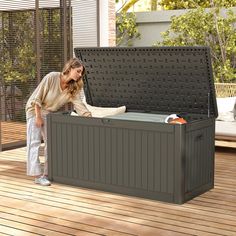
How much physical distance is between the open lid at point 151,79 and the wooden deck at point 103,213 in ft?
2.69

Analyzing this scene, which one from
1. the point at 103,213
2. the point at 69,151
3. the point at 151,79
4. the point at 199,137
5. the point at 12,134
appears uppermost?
the point at 151,79

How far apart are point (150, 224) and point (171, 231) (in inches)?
7.6

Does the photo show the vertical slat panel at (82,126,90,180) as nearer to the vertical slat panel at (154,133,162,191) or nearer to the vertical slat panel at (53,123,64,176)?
the vertical slat panel at (53,123,64,176)

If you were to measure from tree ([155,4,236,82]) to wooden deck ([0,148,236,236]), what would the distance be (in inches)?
196

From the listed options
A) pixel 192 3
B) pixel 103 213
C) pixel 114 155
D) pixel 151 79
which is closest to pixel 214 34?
pixel 192 3

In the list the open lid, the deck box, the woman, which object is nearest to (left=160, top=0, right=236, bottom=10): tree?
the open lid

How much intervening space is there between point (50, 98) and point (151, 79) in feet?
2.91

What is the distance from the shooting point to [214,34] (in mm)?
9875

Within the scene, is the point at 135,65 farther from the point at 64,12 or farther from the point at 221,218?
the point at 64,12

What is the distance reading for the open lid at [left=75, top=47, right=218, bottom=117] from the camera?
4.28 metres

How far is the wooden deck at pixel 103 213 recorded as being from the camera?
3.59 m

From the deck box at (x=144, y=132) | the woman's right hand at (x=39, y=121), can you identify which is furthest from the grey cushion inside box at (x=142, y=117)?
the woman's right hand at (x=39, y=121)

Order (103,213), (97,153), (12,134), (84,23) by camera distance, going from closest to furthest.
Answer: (103,213) → (97,153) → (12,134) → (84,23)

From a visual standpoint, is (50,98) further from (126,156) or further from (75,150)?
(126,156)
